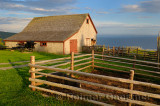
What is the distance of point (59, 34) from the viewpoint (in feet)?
80.2

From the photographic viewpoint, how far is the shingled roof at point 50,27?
25.2m

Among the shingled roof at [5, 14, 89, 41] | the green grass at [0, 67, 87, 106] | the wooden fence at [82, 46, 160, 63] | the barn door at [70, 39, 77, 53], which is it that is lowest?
the green grass at [0, 67, 87, 106]

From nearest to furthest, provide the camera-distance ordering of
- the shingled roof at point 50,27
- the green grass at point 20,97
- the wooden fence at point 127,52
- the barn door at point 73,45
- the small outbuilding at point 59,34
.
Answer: the green grass at point 20,97 < the wooden fence at point 127,52 < the small outbuilding at point 59,34 < the barn door at point 73,45 < the shingled roof at point 50,27

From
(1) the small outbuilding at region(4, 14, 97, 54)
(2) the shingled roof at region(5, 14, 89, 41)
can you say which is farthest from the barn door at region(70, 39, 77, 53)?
(2) the shingled roof at region(5, 14, 89, 41)

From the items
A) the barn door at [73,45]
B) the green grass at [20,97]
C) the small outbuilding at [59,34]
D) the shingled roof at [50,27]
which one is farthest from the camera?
the shingled roof at [50,27]

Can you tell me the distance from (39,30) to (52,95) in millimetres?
25250

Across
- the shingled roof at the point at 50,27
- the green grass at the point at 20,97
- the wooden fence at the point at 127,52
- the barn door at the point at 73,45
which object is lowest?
the green grass at the point at 20,97

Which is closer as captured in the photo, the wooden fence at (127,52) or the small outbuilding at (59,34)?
the wooden fence at (127,52)

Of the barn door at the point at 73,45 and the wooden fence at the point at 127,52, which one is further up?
the barn door at the point at 73,45

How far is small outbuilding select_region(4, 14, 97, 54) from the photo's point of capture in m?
22.4

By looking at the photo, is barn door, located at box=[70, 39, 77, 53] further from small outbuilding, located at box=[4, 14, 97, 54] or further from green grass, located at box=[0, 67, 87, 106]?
green grass, located at box=[0, 67, 87, 106]

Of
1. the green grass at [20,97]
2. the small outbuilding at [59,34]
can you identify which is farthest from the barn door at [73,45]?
the green grass at [20,97]

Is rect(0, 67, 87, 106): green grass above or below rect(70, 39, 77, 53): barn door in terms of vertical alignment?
below

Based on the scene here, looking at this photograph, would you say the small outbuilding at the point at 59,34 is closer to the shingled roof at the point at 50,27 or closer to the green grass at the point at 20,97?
the shingled roof at the point at 50,27
